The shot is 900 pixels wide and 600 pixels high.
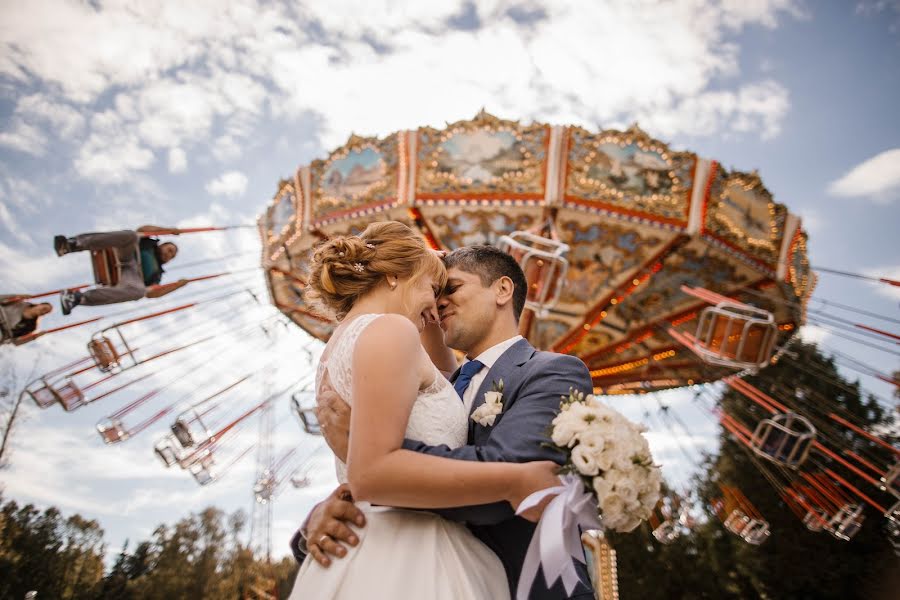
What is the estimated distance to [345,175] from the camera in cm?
890

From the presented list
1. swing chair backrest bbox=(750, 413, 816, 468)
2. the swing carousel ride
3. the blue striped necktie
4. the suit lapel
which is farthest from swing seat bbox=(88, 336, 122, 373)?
swing chair backrest bbox=(750, 413, 816, 468)

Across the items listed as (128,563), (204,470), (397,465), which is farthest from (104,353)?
(128,563)

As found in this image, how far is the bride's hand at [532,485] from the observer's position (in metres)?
1.57

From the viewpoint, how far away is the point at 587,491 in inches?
61.8

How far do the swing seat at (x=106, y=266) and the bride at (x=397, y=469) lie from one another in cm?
531

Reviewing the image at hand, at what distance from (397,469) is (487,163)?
7300mm

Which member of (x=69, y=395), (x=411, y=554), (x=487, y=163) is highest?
(x=487, y=163)

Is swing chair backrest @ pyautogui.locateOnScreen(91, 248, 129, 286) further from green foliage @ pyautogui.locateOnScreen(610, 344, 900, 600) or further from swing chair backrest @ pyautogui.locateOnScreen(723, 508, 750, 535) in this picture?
green foliage @ pyautogui.locateOnScreen(610, 344, 900, 600)

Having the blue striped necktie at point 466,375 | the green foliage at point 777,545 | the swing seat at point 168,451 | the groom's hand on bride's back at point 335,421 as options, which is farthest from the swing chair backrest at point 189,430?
the green foliage at point 777,545

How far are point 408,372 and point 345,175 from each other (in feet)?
25.5

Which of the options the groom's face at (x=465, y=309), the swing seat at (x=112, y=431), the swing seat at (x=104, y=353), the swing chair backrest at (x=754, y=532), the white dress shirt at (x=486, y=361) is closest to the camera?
the white dress shirt at (x=486, y=361)

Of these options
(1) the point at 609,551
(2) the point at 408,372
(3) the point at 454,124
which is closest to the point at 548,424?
(2) the point at 408,372

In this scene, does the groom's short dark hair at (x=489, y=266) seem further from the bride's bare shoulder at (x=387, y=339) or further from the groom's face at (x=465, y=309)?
the bride's bare shoulder at (x=387, y=339)

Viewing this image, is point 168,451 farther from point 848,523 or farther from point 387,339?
point 848,523
